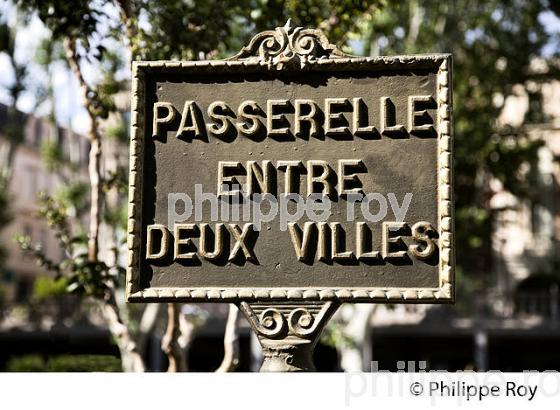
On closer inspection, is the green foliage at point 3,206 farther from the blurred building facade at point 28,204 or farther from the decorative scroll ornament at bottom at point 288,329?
A: the decorative scroll ornament at bottom at point 288,329

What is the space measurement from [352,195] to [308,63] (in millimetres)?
785

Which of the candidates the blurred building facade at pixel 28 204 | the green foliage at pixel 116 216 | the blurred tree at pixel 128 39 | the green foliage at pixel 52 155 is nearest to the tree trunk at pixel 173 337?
the blurred tree at pixel 128 39

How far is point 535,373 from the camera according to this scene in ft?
12.3

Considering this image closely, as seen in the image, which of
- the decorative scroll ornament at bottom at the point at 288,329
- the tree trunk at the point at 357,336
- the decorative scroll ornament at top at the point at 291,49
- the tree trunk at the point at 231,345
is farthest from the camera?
the tree trunk at the point at 357,336

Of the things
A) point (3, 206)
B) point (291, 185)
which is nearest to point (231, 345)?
point (291, 185)

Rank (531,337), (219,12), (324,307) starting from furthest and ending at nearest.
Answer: (531,337) → (219,12) → (324,307)

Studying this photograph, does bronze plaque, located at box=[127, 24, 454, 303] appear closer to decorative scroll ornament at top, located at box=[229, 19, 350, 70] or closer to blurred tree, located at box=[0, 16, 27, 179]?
decorative scroll ornament at top, located at box=[229, 19, 350, 70]

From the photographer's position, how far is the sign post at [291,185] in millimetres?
4078

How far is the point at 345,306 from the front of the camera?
19328 millimetres

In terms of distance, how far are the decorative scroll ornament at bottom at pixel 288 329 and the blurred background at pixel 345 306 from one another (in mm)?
616

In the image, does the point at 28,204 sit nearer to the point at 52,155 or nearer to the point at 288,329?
the point at 52,155

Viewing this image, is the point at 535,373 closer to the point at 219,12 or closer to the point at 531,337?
the point at 219,12

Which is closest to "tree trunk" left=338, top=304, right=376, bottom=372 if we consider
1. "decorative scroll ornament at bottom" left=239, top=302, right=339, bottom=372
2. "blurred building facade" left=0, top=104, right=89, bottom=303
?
"decorative scroll ornament at bottom" left=239, top=302, right=339, bottom=372

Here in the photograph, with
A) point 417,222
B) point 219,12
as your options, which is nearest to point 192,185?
point 417,222
